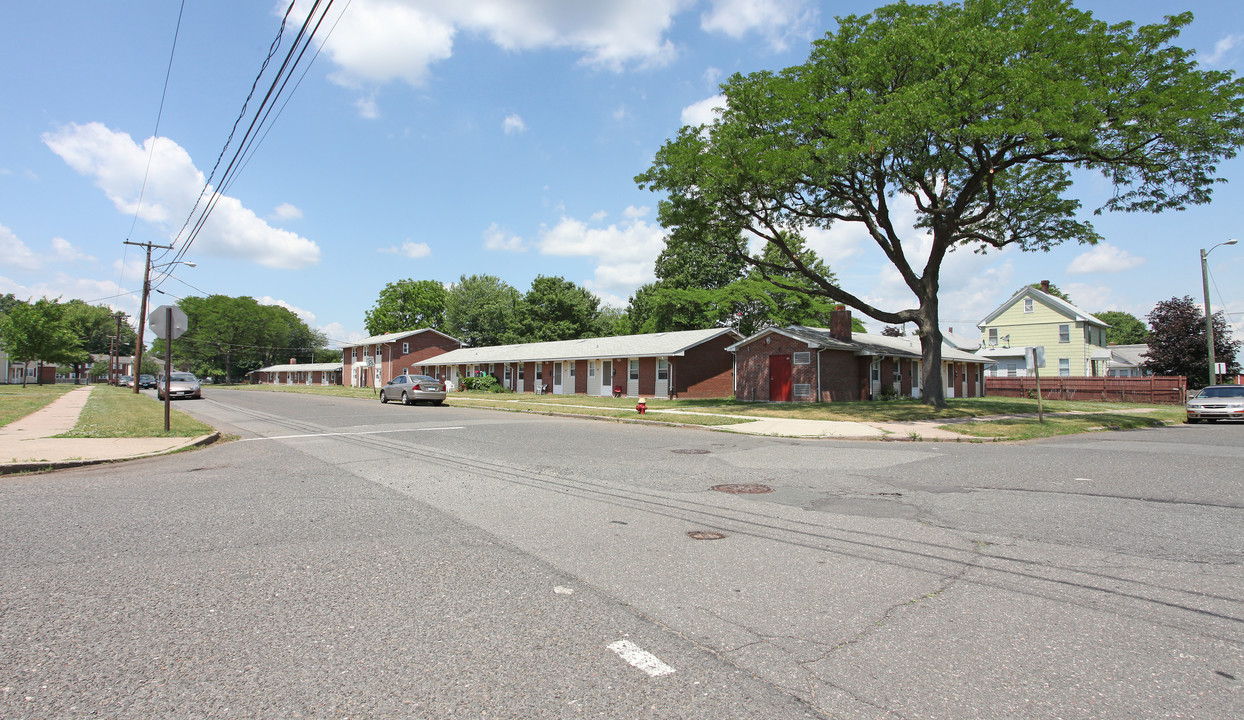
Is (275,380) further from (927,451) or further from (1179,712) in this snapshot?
(1179,712)

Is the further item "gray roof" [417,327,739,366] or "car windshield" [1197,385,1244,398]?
"gray roof" [417,327,739,366]

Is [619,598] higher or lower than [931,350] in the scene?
lower

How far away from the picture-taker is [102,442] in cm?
1260

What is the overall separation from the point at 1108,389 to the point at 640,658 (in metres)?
44.6

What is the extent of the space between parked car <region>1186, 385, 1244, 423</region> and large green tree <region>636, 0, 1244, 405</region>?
7548 mm

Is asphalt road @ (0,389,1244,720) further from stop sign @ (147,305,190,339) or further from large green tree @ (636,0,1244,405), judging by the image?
large green tree @ (636,0,1244,405)

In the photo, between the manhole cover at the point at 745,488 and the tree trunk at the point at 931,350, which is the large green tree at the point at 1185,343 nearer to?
the tree trunk at the point at 931,350

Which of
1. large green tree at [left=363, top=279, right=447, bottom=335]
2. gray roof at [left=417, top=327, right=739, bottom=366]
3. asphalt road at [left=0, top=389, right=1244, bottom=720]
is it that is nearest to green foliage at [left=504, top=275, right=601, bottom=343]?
gray roof at [left=417, top=327, right=739, bottom=366]

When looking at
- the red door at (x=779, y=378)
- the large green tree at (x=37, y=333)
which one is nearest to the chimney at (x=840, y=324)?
the red door at (x=779, y=378)

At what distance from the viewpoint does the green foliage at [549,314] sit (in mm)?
64125

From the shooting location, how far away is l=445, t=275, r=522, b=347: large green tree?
7300 centimetres

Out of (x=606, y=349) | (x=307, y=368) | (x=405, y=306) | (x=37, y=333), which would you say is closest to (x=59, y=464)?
(x=606, y=349)

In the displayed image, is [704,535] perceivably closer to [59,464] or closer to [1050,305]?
[59,464]

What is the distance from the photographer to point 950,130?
1866cm
